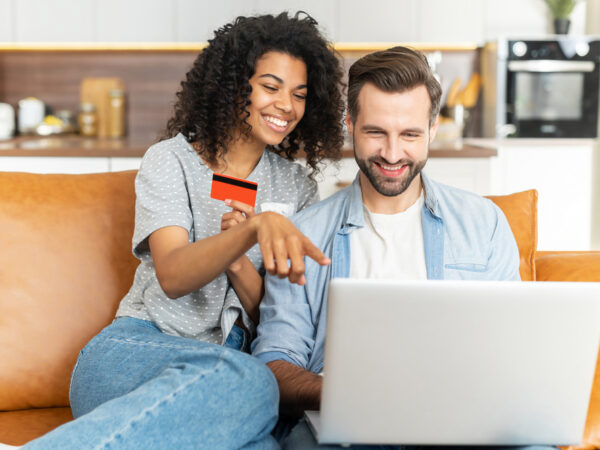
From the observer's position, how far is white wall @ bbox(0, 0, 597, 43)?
4.29 metres

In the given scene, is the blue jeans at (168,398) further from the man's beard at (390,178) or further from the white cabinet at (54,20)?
the white cabinet at (54,20)

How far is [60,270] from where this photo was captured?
1.74 meters

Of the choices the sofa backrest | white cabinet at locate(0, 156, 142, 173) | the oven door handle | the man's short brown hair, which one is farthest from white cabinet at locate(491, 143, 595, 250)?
the man's short brown hair

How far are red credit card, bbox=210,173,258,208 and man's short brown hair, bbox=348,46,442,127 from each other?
40cm

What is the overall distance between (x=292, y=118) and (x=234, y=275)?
0.44m

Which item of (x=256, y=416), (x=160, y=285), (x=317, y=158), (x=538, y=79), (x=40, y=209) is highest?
(x=538, y=79)

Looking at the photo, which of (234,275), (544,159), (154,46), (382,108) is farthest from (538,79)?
(234,275)

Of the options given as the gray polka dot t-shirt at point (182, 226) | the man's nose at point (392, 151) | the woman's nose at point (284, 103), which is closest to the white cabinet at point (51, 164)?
the gray polka dot t-shirt at point (182, 226)

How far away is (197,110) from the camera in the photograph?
71.7 inches

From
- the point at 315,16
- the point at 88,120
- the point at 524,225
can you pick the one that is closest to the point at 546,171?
the point at 315,16

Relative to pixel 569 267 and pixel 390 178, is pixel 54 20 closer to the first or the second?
pixel 390 178

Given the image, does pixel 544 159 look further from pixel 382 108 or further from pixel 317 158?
pixel 382 108

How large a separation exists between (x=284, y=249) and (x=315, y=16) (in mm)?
3441

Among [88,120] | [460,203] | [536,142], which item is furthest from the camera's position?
[88,120]
